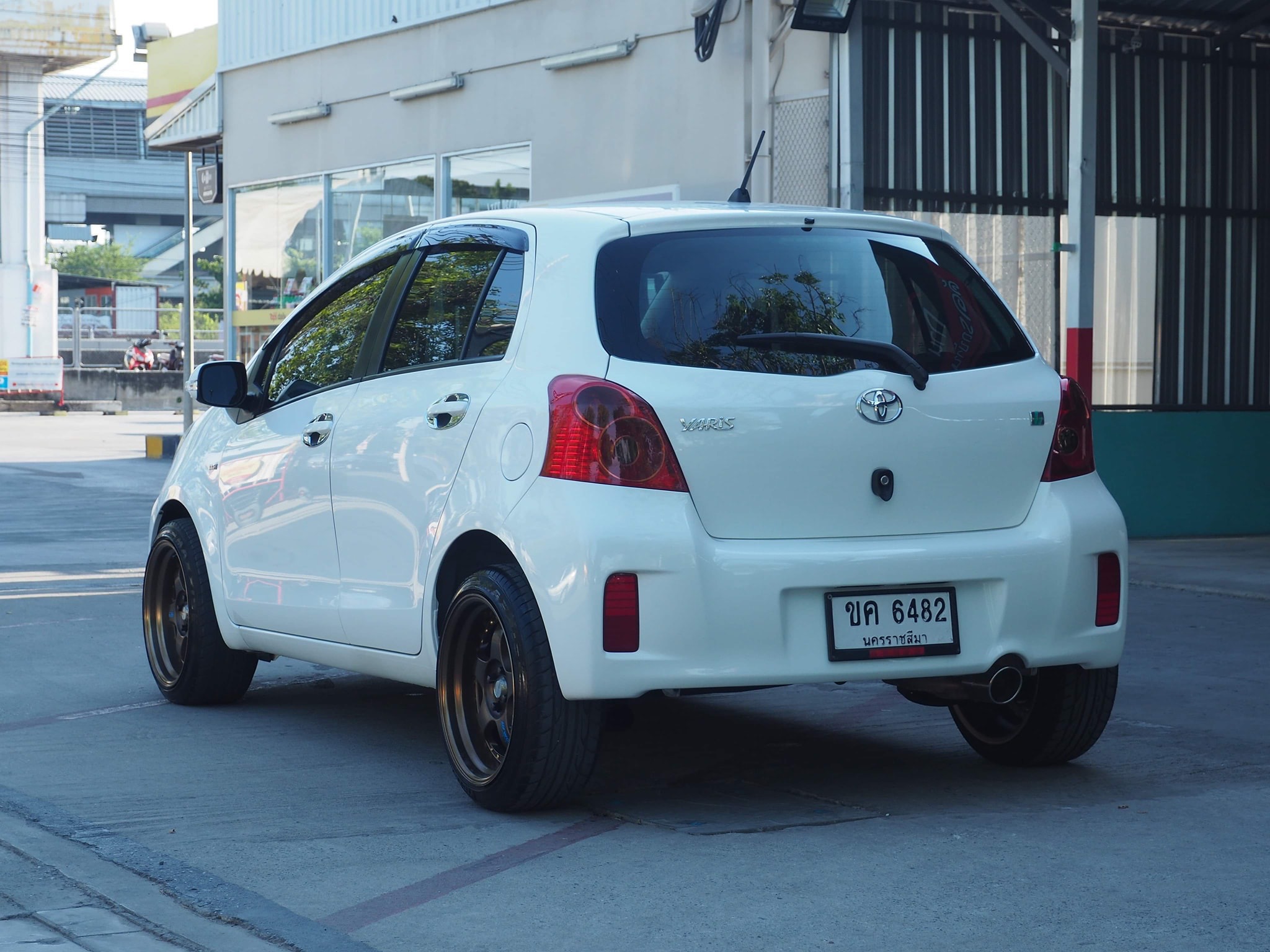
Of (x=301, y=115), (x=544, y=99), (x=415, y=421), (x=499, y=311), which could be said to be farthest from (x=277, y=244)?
(x=499, y=311)

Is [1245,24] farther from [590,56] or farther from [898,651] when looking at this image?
[898,651]

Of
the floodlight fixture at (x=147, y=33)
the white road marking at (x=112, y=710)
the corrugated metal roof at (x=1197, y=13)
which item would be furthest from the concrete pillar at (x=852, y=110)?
the floodlight fixture at (x=147, y=33)

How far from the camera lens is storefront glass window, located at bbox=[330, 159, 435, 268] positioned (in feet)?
60.0

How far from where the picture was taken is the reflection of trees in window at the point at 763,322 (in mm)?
4930

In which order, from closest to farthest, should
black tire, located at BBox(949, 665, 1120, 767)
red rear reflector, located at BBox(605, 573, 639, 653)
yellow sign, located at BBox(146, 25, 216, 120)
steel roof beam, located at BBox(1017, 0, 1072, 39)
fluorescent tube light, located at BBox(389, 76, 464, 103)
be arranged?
red rear reflector, located at BBox(605, 573, 639, 653)
black tire, located at BBox(949, 665, 1120, 767)
steel roof beam, located at BBox(1017, 0, 1072, 39)
fluorescent tube light, located at BBox(389, 76, 464, 103)
yellow sign, located at BBox(146, 25, 216, 120)

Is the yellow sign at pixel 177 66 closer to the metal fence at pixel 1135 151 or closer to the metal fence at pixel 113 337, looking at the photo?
the metal fence at pixel 1135 151

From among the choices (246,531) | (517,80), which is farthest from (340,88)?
Answer: (246,531)

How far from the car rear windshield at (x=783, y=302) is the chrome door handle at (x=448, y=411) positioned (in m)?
0.55

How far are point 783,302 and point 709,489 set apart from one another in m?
0.60

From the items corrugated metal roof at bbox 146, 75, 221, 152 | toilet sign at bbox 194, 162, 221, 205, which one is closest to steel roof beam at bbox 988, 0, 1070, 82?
corrugated metal roof at bbox 146, 75, 221, 152

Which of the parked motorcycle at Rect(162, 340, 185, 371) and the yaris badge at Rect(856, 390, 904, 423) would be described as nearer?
the yaris badge at Rect(856, 390, 904, 423)

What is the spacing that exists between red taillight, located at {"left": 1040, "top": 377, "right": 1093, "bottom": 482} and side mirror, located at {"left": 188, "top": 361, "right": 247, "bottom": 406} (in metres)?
2.88

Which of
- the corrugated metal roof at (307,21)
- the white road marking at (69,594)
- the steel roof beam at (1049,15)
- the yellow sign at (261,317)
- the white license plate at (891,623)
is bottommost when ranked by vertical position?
the white road marking at (69,594)

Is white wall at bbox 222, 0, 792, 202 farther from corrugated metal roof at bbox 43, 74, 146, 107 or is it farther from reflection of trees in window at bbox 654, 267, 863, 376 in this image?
corrugated metal roof at bbox 43, 74, 146, 107
